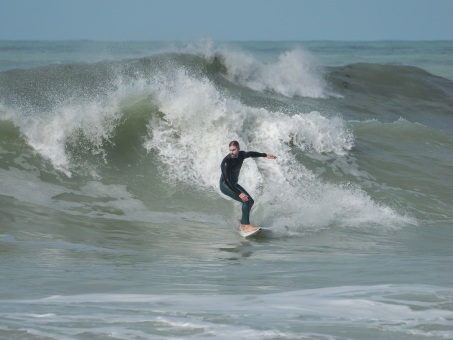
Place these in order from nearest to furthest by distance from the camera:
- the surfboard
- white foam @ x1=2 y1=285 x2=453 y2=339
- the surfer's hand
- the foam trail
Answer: white foam @ x1=2 y1=285 x2=453 y2=339 → the surfboard → the surfer's hand → the foam trail

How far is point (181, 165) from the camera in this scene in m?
13.7

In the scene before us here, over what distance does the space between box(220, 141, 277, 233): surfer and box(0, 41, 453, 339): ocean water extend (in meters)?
0.28

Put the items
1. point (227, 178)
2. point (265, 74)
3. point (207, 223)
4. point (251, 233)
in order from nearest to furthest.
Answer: point (251, 233) → point (227, 178) → point (207, 223) → point (265, 74)

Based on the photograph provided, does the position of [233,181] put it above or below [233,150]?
below

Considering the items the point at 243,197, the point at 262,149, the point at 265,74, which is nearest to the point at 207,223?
the point at 243,197

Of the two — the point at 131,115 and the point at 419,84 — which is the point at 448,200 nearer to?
the point at 131,115

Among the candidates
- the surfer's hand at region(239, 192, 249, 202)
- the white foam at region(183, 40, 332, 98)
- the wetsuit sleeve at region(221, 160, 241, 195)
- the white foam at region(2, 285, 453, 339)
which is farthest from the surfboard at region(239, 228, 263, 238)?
the white foam at region(183, 40, 332, 98)

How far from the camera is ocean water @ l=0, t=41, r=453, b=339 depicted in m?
6.38

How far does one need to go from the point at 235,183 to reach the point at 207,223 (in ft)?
3.21

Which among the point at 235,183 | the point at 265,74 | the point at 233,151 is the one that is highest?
the point at 265,74

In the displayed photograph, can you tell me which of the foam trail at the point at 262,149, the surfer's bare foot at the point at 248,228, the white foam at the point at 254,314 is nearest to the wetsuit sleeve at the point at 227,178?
the surfer's bare foot at the point at 248,228

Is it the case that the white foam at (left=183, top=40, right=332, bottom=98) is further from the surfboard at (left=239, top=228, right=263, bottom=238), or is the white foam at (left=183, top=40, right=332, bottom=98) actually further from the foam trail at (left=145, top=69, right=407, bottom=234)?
the surfboard at (left=239, top=228, right=263, bottom=238)

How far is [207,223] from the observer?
1174 centimetres

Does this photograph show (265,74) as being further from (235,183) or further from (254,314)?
(254,314)
